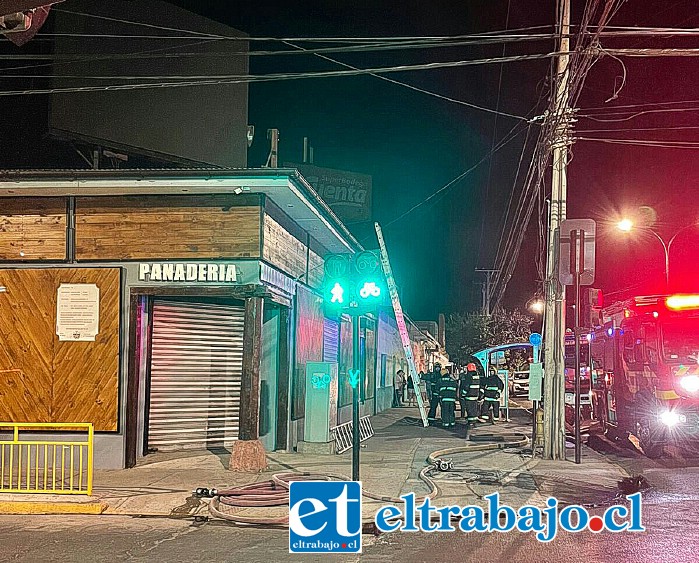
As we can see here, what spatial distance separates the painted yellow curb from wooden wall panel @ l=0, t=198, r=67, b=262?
488cm

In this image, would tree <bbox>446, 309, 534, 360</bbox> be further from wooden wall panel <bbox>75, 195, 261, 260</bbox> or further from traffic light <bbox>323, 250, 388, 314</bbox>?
traffic light <bbox>323, 250, 388, 314</bbox>

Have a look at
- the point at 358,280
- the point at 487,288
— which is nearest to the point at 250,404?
the point at 358,280

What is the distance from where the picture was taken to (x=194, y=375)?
15766 millimetres

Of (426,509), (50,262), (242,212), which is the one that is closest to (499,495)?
(426,509)

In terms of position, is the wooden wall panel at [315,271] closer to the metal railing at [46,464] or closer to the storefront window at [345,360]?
the storefront window at [345,360]

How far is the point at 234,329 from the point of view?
16531 mm

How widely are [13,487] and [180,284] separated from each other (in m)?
4.19

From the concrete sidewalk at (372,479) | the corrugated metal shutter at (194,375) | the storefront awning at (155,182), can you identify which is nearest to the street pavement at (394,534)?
the concrete sidewalk at (372,479)

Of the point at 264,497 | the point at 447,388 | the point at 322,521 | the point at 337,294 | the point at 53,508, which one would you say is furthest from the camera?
the point at 447,388

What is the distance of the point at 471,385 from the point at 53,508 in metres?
13.8

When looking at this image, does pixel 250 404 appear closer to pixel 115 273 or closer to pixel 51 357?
pixel 115 273

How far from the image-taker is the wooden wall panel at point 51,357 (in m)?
13.4

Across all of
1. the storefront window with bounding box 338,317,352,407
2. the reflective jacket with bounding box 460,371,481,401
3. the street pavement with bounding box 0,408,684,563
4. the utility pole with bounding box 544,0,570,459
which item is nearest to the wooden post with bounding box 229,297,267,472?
the street pavement with bounding box 0,408,684,563

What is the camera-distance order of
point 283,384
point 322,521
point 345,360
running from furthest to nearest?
point 345,360 < point 283,384 < point 322,521
